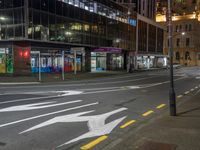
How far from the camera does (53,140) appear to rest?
6145 mm

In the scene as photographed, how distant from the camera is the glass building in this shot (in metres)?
29.7

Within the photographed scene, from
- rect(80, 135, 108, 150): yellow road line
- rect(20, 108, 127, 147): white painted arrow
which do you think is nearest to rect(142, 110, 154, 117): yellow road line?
rect(20, 108, 127, 147): white painted arrow

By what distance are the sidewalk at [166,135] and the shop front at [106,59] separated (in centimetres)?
3434

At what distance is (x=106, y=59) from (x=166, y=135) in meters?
41.6

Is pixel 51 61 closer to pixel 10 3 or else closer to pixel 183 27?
pixel 10 3

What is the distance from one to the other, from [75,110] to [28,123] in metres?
2.51

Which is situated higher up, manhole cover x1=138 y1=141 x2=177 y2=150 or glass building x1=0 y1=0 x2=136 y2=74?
glass building x1=0 y1=0 x2=136 y2=74

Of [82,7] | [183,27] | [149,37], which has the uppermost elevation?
[183,27]

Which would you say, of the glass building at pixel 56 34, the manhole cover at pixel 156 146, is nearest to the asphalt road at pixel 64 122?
the manhole cover at pixel 156 146

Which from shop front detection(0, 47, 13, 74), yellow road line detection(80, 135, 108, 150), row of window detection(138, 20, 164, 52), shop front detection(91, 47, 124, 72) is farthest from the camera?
row of window detection(138, 20, 164, 52)

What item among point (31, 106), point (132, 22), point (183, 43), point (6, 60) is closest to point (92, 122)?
point (31, 106)

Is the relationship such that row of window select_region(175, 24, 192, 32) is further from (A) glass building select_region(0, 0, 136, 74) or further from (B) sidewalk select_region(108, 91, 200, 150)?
Answer: (B) sidewalk select_region(108, 91, 200, 150)

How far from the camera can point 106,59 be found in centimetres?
4772

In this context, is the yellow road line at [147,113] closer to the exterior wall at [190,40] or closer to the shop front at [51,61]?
the shop front at [51,61]
